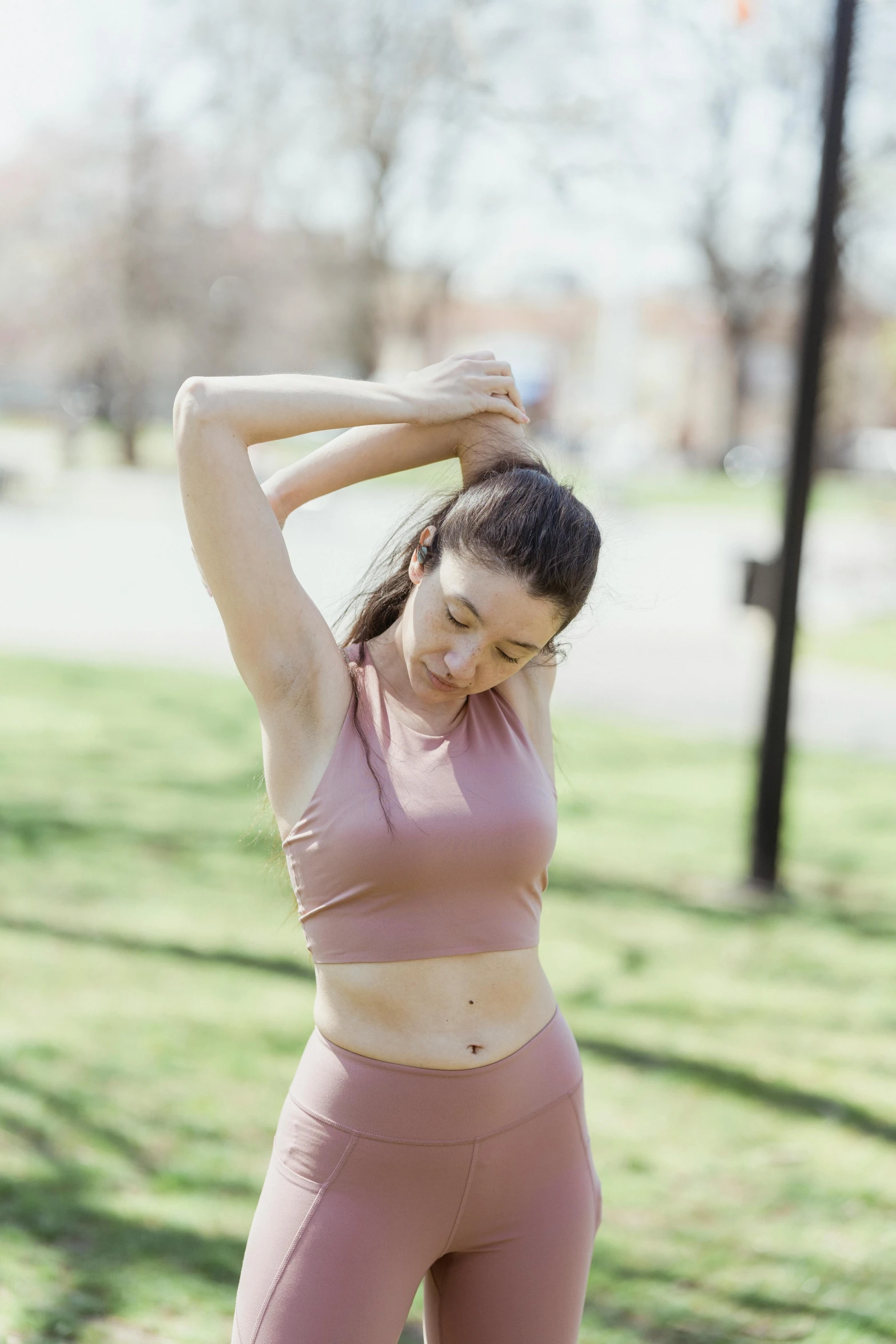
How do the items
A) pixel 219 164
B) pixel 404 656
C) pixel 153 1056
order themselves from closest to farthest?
pixel 404 656, pixel 153 1056, pixel 219 164

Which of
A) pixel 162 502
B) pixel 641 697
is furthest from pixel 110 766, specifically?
pixel 162 502

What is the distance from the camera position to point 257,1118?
4004 mm

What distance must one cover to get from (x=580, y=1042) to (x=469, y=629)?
3.14 metres

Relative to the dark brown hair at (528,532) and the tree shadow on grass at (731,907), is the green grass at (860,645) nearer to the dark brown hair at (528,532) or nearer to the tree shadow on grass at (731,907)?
the tree shadow on grass at (731,907)

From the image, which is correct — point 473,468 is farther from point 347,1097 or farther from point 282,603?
point 347,1097

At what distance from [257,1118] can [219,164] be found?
1604 cm

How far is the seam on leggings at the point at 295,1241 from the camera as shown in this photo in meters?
1.72

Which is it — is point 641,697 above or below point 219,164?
below

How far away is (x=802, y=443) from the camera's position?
5934 mm

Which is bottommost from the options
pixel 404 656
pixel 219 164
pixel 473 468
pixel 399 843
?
pixel 399 843

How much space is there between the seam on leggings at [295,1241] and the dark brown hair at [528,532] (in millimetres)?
784

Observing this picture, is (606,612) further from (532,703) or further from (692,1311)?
(692,1311)

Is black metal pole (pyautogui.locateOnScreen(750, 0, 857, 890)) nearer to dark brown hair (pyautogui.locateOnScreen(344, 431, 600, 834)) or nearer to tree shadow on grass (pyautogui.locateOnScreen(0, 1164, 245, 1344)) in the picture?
tree shadow on grass (pyautogui.locateOnScreen(0, 1164, 245, 1344))

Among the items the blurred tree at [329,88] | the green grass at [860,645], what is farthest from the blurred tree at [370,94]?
the green grass at [860,645]
